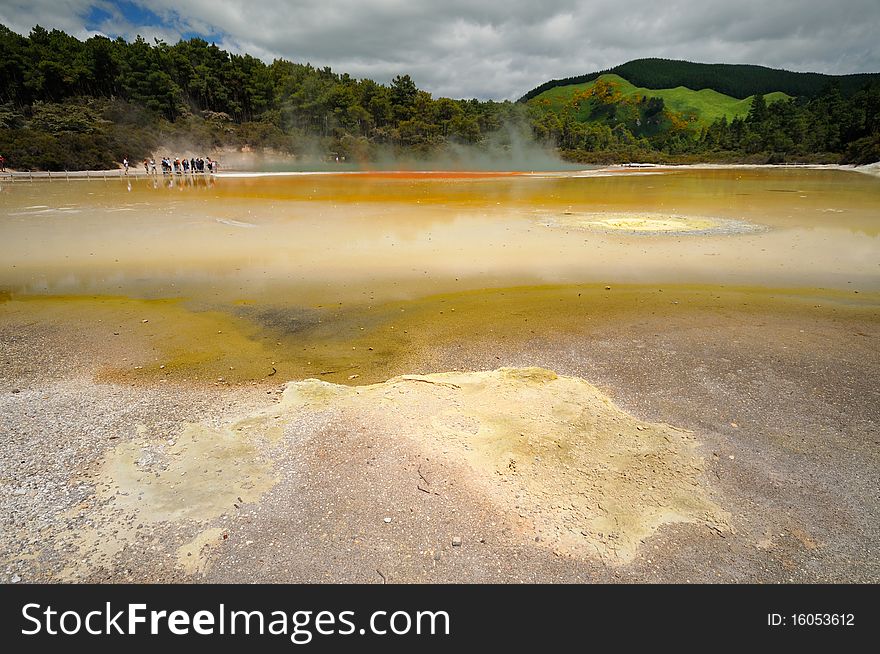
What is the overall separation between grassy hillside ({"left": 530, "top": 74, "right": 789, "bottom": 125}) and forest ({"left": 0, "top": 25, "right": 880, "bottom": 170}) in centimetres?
5782

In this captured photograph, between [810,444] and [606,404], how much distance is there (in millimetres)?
1587

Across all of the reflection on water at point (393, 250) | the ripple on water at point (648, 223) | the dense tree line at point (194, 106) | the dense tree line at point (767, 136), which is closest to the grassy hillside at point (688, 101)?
the dense tree line at point (767, 136)

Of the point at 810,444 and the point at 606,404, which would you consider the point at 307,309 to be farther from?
the point at 810,444

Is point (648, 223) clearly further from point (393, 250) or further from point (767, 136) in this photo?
point (767, 136)

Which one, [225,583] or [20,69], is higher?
[20,69]

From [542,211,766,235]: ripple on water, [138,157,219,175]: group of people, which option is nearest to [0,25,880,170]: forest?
[138,157,219,175]: group of people

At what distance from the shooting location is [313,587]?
2.70 meters

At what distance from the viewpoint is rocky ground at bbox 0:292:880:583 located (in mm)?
2863

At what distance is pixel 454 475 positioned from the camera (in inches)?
→ 141

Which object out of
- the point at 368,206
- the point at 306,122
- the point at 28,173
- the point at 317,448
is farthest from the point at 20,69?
the point at 317,448

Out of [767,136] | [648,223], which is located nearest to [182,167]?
[648,223]

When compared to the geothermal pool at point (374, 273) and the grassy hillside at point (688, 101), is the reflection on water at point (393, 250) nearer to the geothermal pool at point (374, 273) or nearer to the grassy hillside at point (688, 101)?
the geothermal pool at point (374, 273)

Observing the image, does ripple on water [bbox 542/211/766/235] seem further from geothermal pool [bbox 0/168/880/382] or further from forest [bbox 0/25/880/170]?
forest [bbox 0/25/880/170]

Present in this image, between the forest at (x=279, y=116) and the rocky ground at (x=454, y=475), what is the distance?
56420mm
